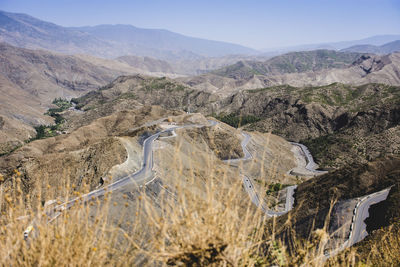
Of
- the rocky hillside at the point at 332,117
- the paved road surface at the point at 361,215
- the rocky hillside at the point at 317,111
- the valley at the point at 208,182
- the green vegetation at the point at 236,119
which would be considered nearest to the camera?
the valley at the point at 208,182

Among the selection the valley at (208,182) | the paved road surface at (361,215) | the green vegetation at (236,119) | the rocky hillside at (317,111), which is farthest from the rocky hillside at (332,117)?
the paved road surface at (361,215)

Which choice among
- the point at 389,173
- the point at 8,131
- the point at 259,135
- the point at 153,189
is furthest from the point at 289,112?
the point at 8,131

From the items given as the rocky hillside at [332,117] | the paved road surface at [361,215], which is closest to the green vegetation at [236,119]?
the rocky hillside at [332,117]

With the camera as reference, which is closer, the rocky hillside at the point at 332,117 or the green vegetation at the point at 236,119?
the rocky hillside at the point at 332,117

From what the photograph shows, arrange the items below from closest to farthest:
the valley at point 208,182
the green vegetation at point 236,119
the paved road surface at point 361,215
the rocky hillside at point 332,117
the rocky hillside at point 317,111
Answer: the valley at point 208,182 → the paved road surface at point 361,215 → the rocky hillside at point 332,117 → the rocky hillside at point 317,111 → the green vegetation at point 236,119

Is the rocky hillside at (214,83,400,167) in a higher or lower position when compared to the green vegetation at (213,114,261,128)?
higher

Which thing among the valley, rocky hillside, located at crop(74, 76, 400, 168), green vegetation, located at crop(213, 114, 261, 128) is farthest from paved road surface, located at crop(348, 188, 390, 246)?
green vegetation, located at crop(213, 114, 261, 128)

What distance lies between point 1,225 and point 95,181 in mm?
30234

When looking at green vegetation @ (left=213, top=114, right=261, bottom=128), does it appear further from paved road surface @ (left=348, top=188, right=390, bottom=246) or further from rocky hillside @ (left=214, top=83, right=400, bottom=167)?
paved road surface @ (left=348, top=188, right=390, bottom=246)

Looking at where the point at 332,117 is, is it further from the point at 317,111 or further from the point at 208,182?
the point at 208,182

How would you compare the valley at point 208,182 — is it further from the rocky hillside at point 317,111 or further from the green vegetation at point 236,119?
the green vegetation at point 236,119

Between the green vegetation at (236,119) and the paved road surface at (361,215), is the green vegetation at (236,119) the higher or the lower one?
the lower one

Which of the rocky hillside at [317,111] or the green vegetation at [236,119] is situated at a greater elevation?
the rocky hillside at [317,111]

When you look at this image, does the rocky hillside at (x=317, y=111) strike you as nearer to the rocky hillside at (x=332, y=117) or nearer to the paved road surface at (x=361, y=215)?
the rocky hillside at (x=332, y=117)
